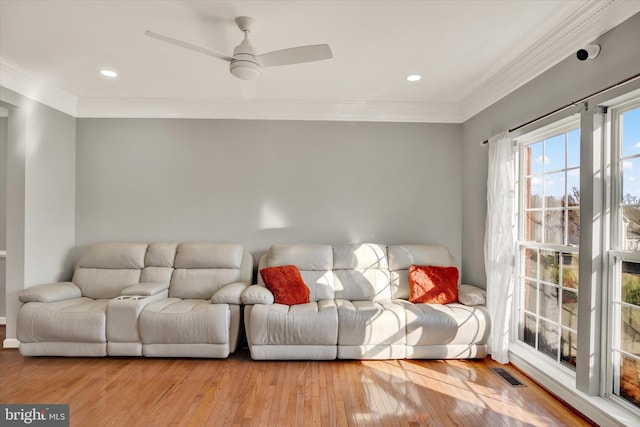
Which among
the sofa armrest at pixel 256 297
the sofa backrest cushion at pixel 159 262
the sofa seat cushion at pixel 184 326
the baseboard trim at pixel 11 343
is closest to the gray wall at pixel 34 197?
the baseboard trim at pixel 11 343

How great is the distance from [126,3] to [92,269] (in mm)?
2913

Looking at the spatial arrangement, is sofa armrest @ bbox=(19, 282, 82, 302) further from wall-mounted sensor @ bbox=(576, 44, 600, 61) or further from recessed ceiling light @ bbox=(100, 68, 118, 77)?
wall-mounted sensor @ bbox=(576, 44, 600, 61)

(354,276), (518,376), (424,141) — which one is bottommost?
(518,376)

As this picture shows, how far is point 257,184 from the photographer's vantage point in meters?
4.21

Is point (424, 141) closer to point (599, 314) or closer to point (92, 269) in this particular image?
point (599, 314)

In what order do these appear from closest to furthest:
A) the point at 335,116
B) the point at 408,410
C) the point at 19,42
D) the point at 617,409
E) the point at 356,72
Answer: the point at 617,409, the point at 408,410, the point at 19,42, the point at 356,72, the point at 335,116

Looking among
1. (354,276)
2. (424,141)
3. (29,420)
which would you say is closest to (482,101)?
(424,141)

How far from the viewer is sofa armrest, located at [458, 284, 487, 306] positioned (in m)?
3.40

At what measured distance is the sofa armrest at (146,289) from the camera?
340cm

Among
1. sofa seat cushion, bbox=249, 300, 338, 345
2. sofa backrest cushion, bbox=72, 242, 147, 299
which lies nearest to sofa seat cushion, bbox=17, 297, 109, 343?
sofa backrest cushion, bbox=72, 242, 147, 299

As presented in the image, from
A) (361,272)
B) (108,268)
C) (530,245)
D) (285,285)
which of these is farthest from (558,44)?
(108,268)

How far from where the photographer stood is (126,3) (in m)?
2.24

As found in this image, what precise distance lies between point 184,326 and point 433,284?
8.25ft

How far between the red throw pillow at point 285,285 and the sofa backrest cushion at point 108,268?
1526mm
